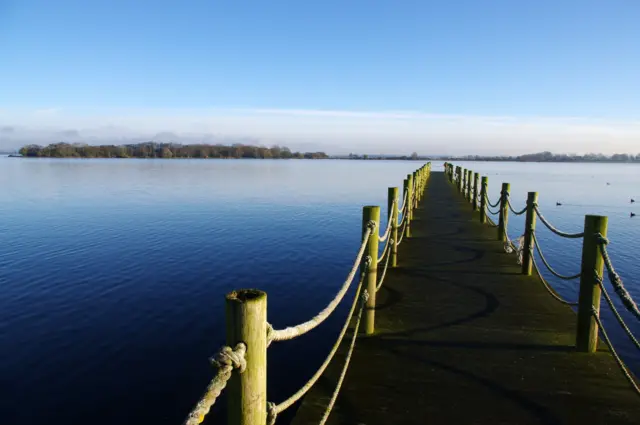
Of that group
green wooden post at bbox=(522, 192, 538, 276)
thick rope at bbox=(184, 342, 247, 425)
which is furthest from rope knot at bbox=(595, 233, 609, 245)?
thick rope at bbox=(184, 342, 247, 425)

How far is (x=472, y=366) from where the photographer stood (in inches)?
171


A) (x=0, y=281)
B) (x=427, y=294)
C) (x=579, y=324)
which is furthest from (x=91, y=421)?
(x=0, y=281)

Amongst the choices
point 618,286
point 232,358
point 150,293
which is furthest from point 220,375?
point 150,293

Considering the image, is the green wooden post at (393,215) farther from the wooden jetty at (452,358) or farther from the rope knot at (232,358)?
the rope knot at (232,358)

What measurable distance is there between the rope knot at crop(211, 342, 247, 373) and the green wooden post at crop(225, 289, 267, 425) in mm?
35

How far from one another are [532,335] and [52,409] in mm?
7569

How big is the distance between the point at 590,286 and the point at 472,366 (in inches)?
66.2

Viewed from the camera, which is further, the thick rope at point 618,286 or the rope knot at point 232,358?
the thick rope at point 618,286

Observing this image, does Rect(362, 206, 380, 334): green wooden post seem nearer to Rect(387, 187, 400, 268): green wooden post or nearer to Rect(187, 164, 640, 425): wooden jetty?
Rect(187, 164, 640, 425): wooden jetty

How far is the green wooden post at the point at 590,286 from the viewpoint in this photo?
453 cm

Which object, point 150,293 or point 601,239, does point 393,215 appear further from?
point 150,293

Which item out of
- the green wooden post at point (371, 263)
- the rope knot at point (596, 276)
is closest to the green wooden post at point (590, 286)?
the rope knot at point (596, 276)

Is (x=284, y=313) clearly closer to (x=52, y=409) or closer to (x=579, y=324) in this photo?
(x=52, y=409)

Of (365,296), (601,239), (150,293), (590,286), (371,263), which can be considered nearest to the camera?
(601,239)
